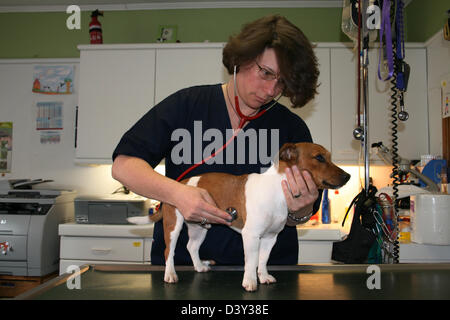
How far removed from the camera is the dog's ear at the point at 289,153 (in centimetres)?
105

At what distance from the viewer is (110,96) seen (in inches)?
109

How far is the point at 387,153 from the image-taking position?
1915mm

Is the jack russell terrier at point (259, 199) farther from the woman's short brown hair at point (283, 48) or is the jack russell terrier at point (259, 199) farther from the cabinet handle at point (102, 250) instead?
the cabinet handle at point (102, 250)

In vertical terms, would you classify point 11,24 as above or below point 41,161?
above

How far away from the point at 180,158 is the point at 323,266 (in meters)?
0.66

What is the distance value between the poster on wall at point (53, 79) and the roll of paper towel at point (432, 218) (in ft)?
9.77

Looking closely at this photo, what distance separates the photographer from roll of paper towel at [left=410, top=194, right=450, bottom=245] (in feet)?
5.86

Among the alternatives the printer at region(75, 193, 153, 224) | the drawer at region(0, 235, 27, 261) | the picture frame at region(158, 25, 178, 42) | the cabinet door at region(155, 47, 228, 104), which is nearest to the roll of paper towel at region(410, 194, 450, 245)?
the cabinet door at region(155, 47, 228, 104)

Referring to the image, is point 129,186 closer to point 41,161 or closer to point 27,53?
point 41,161

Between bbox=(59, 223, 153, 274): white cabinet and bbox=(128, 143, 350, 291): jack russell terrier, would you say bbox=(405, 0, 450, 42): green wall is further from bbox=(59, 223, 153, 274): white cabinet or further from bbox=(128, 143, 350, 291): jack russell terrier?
bbox=(59, 223, 153, 274): white cabinet

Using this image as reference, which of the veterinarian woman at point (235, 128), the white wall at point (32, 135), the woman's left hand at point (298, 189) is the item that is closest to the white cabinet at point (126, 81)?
the white wall at point (32, 135)

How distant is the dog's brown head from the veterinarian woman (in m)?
0.03

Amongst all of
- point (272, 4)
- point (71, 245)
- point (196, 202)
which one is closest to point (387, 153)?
point (196, 202)

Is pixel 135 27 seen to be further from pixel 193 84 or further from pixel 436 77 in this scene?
pixel 436 77
